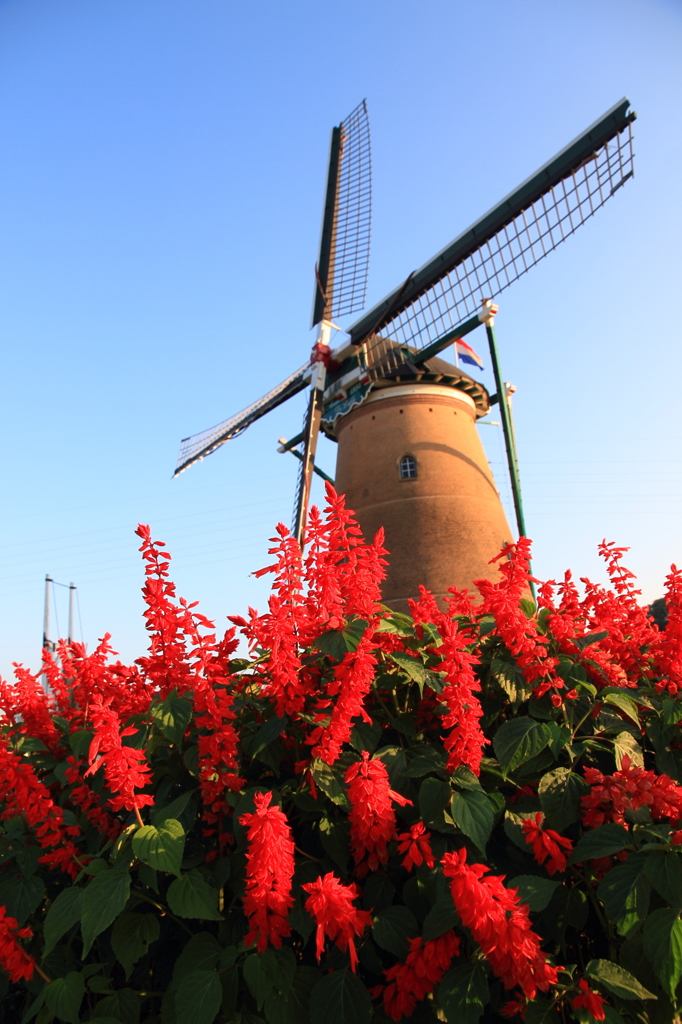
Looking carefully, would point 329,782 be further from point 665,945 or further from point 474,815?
point 665,945

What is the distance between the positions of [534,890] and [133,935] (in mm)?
1441

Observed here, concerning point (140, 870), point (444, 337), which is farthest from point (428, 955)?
point (444, 337)

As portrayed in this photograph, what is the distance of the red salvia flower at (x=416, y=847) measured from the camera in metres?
2.16

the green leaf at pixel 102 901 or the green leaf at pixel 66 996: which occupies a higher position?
the green leaf at pixel 102 901

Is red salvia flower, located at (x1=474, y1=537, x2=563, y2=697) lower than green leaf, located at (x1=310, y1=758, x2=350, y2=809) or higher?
higher

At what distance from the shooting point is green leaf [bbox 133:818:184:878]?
2.04 m

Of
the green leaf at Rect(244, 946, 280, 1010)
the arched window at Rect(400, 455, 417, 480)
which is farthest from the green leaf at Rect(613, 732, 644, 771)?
the arched window at Rect(400, 455, 417, 480)

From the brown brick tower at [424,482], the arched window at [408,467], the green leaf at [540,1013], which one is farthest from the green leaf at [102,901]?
the arched window at [408,467]

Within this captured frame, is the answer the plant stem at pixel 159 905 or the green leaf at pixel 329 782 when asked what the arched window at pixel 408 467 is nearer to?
the green leaf at pixel 329 782

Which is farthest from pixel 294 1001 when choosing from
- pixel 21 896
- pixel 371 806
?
pixel 21 896

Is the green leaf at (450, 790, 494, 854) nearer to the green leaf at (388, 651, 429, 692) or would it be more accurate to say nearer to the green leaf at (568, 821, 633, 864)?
the green leaf at (568, 821, 633, 864)

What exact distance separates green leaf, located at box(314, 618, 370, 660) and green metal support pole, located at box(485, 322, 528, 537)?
1614 cm

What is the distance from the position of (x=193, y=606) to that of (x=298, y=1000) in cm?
147

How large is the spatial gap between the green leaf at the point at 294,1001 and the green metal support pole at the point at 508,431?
1663cm
